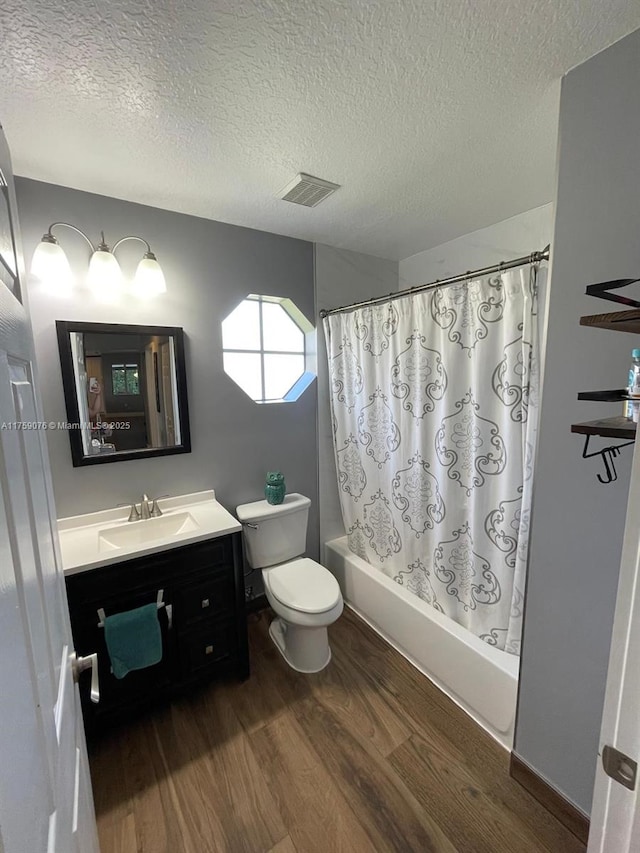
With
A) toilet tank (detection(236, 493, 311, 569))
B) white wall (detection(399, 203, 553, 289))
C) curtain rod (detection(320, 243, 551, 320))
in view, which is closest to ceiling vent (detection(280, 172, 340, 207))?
curtain rod (detection(320, 243, 551, 320))

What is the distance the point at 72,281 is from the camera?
1.63 meters

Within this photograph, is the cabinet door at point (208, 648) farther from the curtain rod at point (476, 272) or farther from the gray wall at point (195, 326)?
the curtain rod at point (476, 272)

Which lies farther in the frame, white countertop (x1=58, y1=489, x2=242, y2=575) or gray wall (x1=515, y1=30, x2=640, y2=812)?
white countertop (x1=58, y1=489, x2=242, y2=575)

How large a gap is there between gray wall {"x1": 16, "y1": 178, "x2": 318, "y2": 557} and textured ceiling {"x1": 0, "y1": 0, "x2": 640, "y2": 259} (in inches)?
5.9

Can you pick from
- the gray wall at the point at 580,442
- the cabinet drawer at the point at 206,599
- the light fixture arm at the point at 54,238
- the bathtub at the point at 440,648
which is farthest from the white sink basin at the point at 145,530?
the gray wall at the point at 580,442

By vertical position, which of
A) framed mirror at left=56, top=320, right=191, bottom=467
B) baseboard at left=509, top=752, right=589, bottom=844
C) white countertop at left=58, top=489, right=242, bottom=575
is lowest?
baseboard at left=509, top=752, right=589, bottom=844

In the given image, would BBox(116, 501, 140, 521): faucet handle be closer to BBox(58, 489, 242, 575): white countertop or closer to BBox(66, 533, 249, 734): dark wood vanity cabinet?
BBox(58, 489, 242, 575): white countertop

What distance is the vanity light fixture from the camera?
1481 mm

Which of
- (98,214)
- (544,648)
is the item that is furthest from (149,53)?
(544,648)

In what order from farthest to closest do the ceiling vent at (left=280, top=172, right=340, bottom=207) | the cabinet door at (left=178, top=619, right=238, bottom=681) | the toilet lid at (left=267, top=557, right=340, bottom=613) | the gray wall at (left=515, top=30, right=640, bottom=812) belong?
1. the toilet lid at (left=267, top=557, right=340, bottom=613)
2. the cabinet door at (left=178, top=619, right=238, bottom=681)
3. the ceiling vent at (left=280, top=172, right=340, bottom=207)
4. the gray wall at (left=515, top=30, right=640, bottom=812)

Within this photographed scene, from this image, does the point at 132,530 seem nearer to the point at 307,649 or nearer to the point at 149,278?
the point at 307,649

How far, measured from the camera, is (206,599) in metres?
1.67

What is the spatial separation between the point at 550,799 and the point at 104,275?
8.86ft

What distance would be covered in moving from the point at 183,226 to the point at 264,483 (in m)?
1.50
